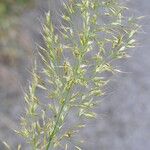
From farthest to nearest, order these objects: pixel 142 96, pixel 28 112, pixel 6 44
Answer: pixel 142 96 < pixel 6 44 < pixel 28 112

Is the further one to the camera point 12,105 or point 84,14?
point 12,105

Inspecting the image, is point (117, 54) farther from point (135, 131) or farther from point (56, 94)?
point (135, 131)

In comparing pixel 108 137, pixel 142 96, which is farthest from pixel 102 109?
pixel 142 96

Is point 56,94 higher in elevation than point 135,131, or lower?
higher

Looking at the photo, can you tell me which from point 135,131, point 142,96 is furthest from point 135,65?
point 135,131

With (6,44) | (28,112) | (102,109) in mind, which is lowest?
(102,109)

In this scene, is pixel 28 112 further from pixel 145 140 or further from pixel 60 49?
pixel 145 140

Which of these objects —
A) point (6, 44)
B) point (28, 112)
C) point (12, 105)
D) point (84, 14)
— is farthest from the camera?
point (6, 44)
